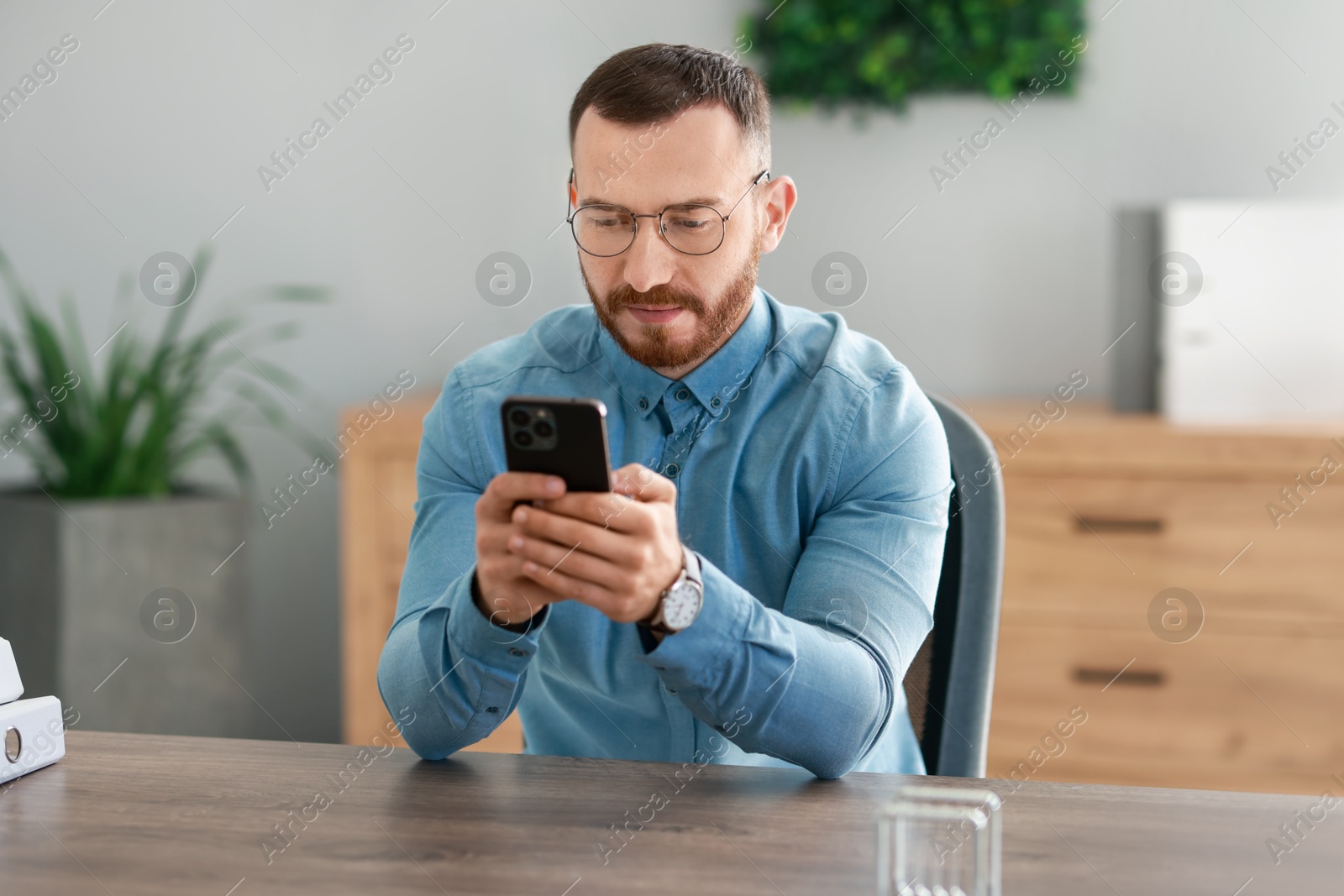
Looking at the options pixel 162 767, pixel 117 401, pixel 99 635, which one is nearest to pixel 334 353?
pixel 117 401

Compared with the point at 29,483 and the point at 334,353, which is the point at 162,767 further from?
the point at 334,353

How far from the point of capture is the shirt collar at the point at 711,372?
1216 mm

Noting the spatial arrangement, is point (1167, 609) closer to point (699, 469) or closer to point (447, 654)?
point (699, 469)

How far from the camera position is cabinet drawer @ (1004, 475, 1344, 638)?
6.79 feet

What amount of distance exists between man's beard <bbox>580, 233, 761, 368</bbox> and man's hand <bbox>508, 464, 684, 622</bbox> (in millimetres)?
327

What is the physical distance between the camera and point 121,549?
7.44 ft

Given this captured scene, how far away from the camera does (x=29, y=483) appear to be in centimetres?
238

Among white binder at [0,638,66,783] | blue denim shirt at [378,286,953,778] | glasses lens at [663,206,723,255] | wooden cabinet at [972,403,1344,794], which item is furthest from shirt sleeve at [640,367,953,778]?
wooden cabinet at [972,403,1344,794]

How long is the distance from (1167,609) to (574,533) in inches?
63.1

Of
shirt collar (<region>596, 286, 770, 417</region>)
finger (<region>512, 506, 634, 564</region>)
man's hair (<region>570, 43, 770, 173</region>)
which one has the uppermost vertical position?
man's hair (<region>570, 43, 770, 173</region>)

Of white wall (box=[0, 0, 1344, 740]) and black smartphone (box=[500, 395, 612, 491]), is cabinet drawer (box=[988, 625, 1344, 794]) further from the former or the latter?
black smartphone (box=[500, 395, 612, 491])

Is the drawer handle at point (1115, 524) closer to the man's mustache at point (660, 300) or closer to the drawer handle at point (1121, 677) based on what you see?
the drawer handle at point (1121, 677)

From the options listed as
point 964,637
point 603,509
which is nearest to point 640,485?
point 603,509

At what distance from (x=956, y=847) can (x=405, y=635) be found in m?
0.53
